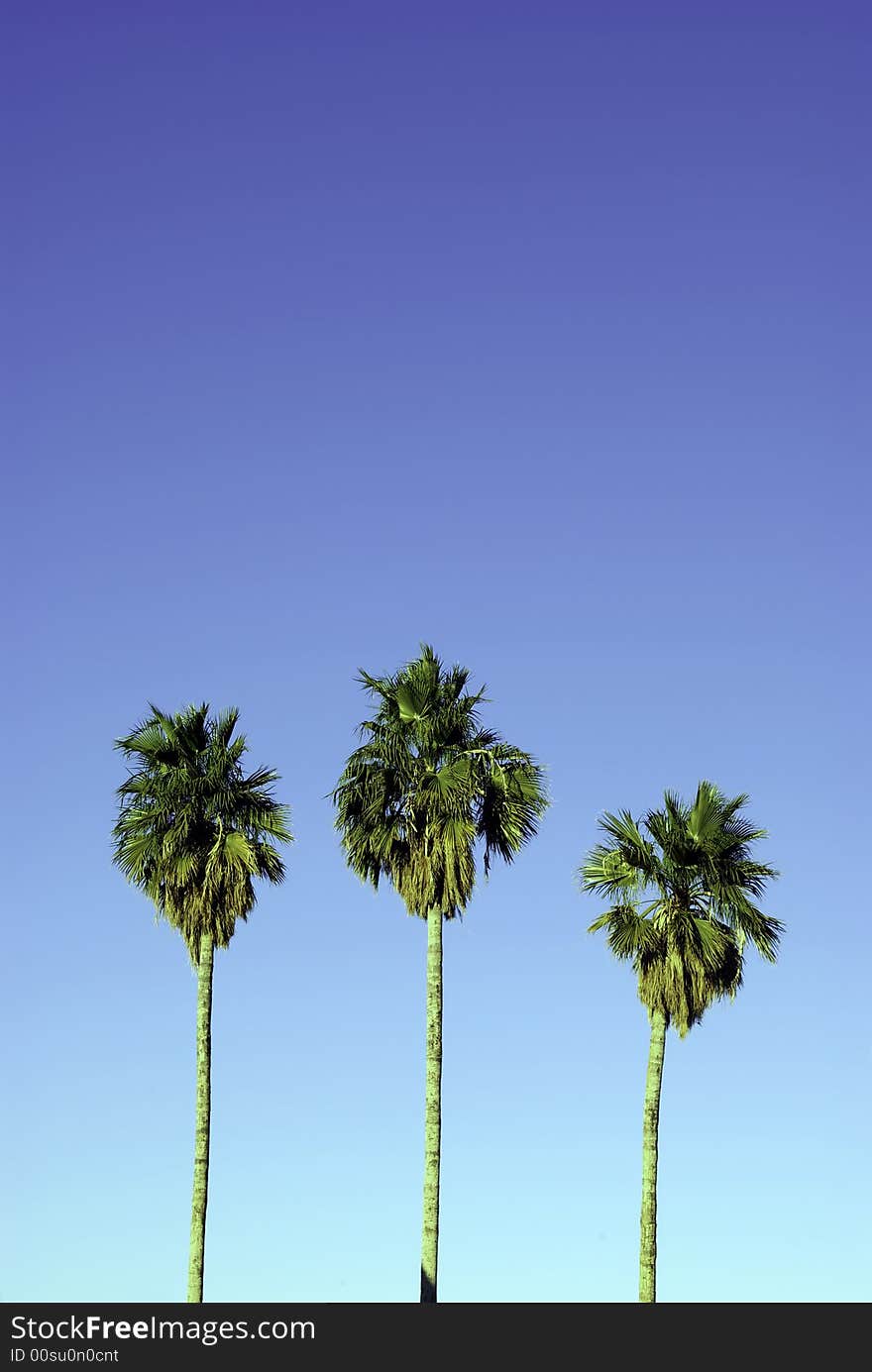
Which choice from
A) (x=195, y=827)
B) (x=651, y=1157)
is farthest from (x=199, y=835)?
(x=651, y=1157)

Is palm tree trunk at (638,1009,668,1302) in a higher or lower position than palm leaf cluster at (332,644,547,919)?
lower

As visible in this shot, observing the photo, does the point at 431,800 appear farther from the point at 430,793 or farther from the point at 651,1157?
the point at 651,1157

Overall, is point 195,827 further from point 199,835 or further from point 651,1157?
point 651,1157

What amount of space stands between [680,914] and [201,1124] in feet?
44.7

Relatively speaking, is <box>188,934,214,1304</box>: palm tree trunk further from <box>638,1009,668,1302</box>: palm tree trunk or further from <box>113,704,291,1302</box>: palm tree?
<box>638,1009,668,1302</box>: palm tree trunk

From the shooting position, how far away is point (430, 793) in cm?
5278

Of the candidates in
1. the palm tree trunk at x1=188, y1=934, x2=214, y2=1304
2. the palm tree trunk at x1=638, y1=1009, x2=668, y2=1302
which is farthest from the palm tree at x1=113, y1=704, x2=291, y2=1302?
the palm tree trunk at x1=638, y1=1009, x2=668, y2=1302

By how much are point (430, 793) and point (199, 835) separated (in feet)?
20.8

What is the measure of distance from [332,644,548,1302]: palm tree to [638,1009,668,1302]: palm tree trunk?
17.9ft

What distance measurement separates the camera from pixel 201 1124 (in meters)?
50.6

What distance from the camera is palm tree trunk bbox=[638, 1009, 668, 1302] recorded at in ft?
160

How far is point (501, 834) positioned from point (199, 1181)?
1204cm

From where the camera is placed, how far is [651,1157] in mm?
50469
